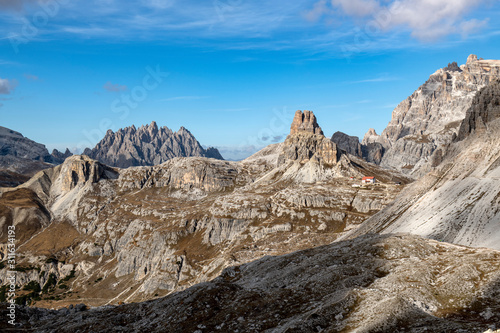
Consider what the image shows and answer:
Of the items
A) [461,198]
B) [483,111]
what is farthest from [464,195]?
→ [483,111]

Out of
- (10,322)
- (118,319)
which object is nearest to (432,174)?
(118,319)

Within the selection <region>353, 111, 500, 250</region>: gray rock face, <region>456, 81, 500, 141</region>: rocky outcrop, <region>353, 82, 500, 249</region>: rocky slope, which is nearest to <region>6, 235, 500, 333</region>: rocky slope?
<region>353, 111, 500, 250</region>: gray rock face

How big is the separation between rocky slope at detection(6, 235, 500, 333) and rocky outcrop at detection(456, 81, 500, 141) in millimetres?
111547

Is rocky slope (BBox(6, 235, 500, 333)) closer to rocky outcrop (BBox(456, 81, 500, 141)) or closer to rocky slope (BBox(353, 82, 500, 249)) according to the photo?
rocky slope (BBox(353, 82, 500, 249))

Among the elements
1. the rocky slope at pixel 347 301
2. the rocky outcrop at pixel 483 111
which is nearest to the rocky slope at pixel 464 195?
the rocky outcrop at pixel 483 111

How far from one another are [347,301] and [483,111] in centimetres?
16102

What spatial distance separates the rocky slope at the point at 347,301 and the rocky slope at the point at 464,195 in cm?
4324

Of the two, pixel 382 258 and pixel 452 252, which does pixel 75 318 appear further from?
pixel 452 252

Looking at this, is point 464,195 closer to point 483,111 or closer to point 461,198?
point 461,198

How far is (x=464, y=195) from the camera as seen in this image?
132750 mm

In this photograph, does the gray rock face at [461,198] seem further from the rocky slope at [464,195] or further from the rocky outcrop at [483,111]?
the rocky outcrop at [483,111]

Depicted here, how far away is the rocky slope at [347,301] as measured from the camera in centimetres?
4022

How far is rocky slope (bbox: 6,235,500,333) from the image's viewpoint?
40.2m

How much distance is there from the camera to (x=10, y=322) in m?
61.6
